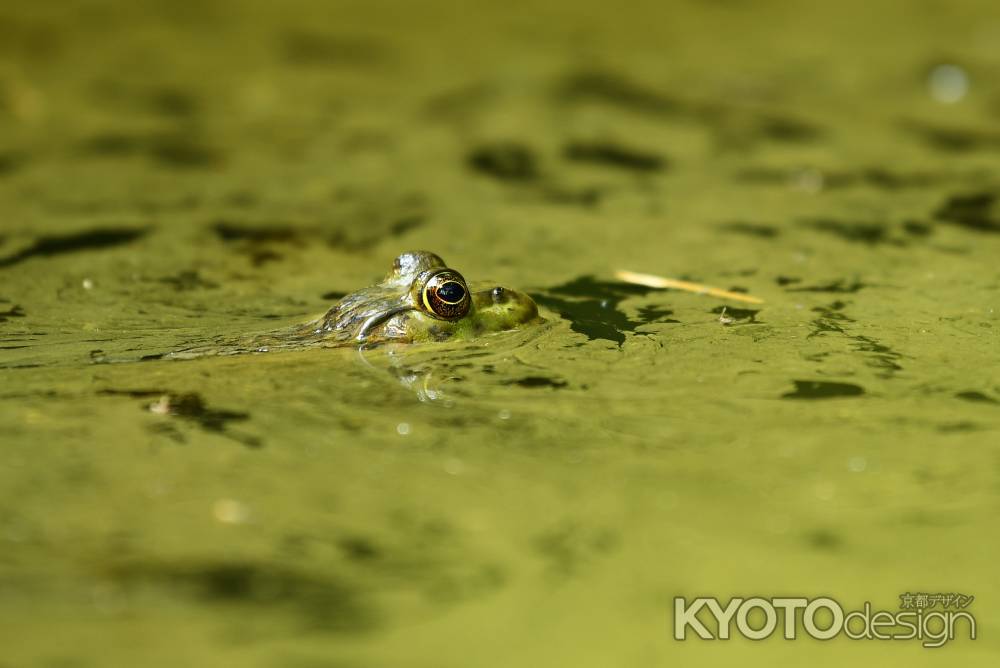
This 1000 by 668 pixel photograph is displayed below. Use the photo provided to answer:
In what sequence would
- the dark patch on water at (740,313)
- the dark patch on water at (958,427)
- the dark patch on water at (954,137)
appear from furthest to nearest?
the dark patch on water at (954,137)
the dark patch on water at (740,313)
the dark patch on water at (958,427)

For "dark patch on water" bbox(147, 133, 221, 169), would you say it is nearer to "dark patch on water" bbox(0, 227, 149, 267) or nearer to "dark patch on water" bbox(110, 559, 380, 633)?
"dark patch on water" bbox(0, 227, 149, 267)

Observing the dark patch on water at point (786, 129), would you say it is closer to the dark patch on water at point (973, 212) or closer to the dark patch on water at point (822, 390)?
the dark patch on water at point (973, 212)

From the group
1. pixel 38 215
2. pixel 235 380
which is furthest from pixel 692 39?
pixel 235 380

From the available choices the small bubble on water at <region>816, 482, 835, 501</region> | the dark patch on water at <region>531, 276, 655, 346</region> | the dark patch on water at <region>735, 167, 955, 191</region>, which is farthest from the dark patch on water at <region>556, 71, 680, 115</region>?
the small bubble on water at <region>816, 482, 835, 501</region>

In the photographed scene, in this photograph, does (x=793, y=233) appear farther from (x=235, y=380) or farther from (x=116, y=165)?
(x=116, y=165)

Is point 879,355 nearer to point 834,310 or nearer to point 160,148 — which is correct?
point 834,310

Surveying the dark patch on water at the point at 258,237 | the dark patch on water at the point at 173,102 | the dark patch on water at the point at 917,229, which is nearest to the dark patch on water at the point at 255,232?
the dark patch on water at the point at 258,237
